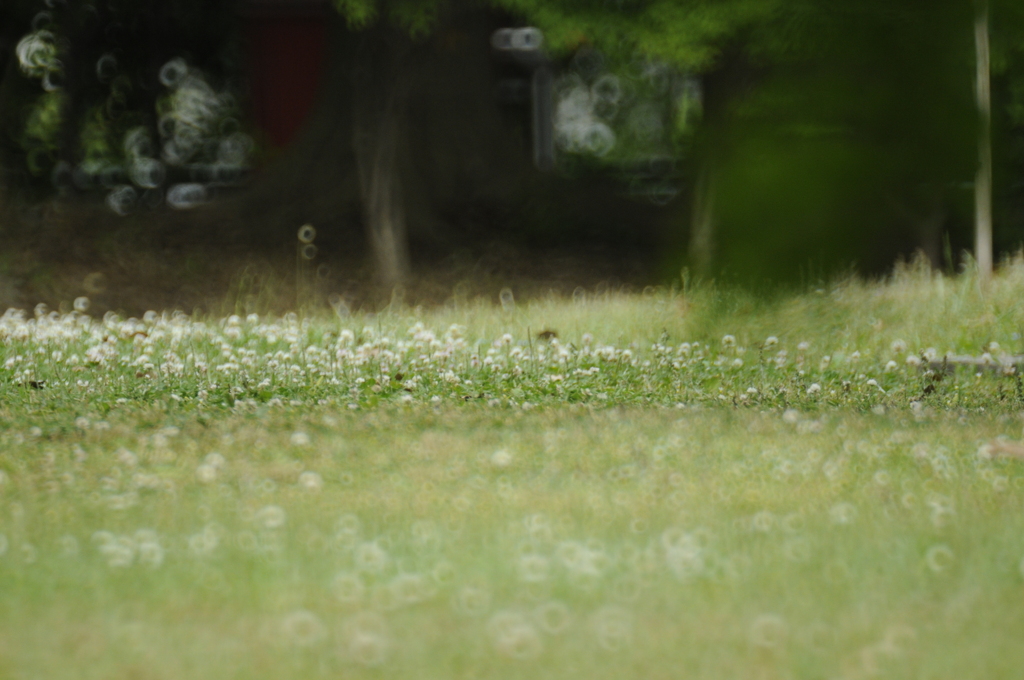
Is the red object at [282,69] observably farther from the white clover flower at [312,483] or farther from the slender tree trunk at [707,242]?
the slender tree trunk at [707,242]

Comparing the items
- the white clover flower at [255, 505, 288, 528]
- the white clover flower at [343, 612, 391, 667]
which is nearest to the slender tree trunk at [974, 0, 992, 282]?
the white clover flower at [343, 612, 391, 667]

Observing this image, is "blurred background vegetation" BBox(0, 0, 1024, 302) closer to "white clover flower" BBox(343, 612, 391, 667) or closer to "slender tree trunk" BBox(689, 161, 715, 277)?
"slender tree trunk" BBox(689, 161, 715, 277)

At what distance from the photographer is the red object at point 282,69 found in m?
22.2

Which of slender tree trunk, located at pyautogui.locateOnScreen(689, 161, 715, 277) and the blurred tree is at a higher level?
the blurred tree

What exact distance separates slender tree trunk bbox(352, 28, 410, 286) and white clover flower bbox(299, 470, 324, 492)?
33.5 ft

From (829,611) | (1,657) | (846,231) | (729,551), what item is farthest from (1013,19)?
(1,657)

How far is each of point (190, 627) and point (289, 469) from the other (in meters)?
1.93

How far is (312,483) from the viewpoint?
4.48m

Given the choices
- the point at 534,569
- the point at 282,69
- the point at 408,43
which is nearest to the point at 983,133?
the point at 534,569

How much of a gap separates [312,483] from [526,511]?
0.86 meters

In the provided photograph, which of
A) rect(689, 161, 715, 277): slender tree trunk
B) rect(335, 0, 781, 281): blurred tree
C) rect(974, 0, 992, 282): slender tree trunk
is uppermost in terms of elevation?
rect(335, 0, 781, 281): blurred tree

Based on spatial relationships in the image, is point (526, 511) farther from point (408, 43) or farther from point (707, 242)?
point (408, 43)

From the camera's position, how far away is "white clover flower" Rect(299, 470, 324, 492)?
15.0 feet

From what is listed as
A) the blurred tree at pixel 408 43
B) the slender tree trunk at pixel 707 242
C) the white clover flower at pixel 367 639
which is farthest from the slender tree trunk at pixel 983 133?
the blurred tree at pixel 408 43
